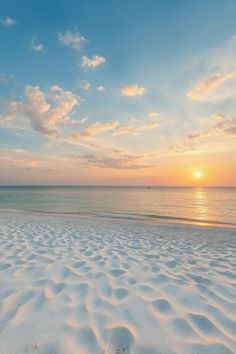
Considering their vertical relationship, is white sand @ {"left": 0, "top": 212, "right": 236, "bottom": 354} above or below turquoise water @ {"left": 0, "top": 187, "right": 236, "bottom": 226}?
above

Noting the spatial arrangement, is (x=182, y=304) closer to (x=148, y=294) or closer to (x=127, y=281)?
(x=148, y=294)

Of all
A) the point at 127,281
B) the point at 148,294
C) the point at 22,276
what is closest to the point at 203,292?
the point at 148,294

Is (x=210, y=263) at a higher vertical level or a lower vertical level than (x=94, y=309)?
lower

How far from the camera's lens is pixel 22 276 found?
11.5 feet

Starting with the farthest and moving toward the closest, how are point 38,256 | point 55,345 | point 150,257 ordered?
point 150,257 → point 38,256 → point 55,345

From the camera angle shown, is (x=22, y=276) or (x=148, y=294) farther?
(x=22, y=276)

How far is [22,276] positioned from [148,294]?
7.68 ft

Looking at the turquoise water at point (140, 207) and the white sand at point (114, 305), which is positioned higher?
the white sand at point (114, 305)

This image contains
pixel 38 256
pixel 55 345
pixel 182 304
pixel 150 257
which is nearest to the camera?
pixel 55 345

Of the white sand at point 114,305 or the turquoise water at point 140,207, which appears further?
the turquoise water at point 140,207

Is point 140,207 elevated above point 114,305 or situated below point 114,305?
below

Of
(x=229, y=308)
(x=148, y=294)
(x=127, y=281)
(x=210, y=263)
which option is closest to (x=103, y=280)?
(x=127, y=281)

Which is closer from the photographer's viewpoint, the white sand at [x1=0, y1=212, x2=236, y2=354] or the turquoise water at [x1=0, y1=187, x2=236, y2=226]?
the white sand at [x1=0, y1=212, x2=236, y2=354]

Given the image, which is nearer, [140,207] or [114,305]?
[114,305]
